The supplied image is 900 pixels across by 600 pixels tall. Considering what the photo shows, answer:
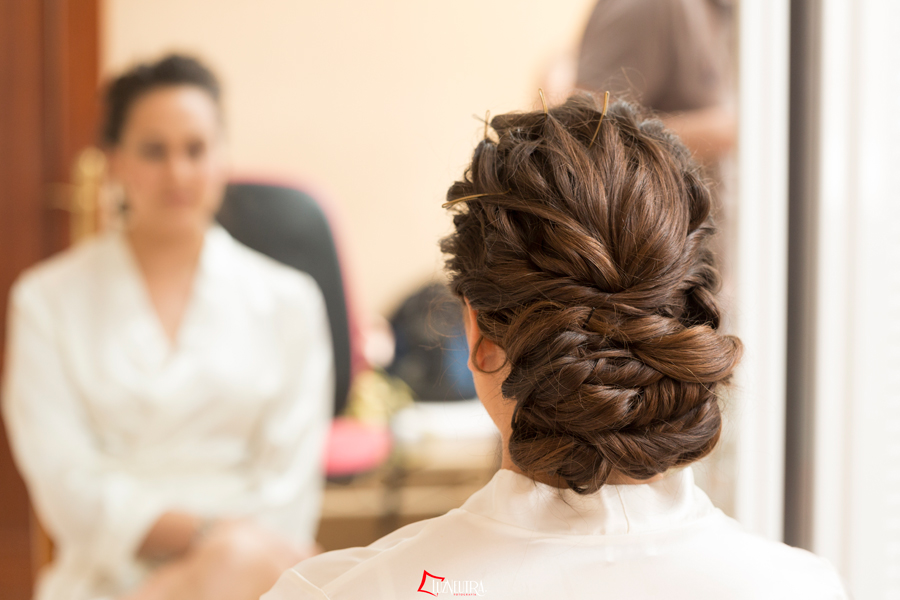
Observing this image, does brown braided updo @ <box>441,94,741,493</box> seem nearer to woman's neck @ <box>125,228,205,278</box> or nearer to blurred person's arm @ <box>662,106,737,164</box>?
blurred person's arm @ <box>662,106,737,164</box>

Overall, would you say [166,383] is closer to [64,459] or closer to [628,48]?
[64,459]

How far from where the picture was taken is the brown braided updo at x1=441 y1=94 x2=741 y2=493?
0.39 metres

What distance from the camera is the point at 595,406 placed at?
0.38m

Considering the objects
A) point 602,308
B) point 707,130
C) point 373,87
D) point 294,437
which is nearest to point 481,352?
point 602,308


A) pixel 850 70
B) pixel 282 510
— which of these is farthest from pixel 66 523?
pixel 850 70

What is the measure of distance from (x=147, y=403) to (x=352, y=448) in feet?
1.89

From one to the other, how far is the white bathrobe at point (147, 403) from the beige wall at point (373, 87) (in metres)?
0.53

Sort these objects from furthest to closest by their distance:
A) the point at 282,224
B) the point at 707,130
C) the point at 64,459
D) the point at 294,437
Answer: the point at 282,224 < the point at 294,437 < the point at 64,459 < the point at 707,130

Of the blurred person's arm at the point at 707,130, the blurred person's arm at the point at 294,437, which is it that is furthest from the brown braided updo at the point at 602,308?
the blurred person's arm at the point at 294,437

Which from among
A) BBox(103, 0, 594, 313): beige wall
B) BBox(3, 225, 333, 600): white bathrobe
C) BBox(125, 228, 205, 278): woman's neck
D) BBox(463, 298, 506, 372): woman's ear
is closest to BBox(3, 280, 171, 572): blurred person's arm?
BBox(3, 225, 333, 600): white bathrobe

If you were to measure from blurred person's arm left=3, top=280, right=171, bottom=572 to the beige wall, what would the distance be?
2.42ft

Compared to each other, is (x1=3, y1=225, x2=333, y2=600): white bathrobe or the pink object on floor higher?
(x1=3, y1=225, x2=333, y2=600): white bathrobe

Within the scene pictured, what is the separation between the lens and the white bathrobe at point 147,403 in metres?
1.09

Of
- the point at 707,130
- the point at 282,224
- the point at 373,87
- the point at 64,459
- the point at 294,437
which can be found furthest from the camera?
the point at 373,87
